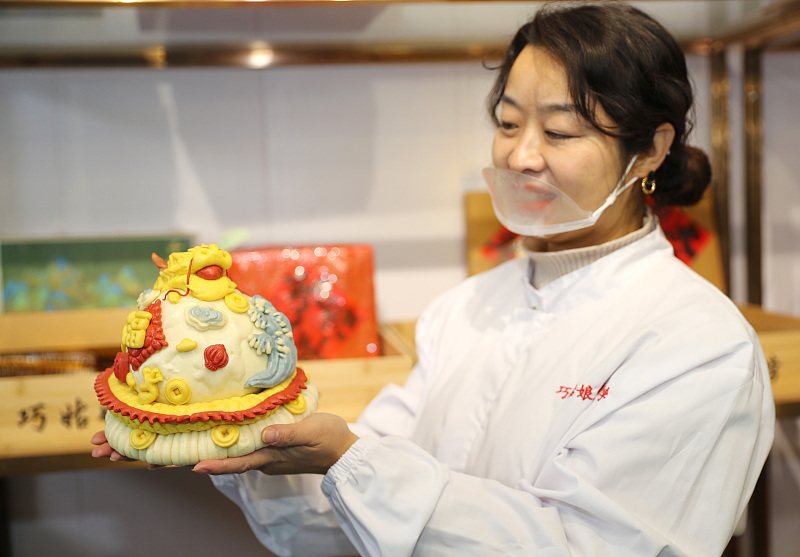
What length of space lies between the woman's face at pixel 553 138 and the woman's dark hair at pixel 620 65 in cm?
2

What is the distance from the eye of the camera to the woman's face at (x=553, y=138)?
97 cm

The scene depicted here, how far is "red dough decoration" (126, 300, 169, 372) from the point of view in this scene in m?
0.81

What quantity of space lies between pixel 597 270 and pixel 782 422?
1.38 m

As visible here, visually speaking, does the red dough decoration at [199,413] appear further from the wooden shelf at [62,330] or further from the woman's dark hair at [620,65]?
the wooden shelf at [62,330]

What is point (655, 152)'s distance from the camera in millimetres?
1050

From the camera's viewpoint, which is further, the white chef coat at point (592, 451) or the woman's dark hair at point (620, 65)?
the woman's dark hair at point (620, 65)

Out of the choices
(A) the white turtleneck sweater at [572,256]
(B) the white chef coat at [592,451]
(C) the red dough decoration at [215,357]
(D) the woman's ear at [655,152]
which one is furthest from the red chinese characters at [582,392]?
(C) the red dough decoration at [215,357]

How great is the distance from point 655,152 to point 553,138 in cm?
19

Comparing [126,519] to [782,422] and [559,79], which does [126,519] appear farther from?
[782,422]

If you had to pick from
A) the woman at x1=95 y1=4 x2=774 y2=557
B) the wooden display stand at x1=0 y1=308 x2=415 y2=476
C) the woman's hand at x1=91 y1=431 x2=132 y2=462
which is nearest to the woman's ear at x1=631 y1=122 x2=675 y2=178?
the woman at x1=95 y1=4 x2=774 y2=557

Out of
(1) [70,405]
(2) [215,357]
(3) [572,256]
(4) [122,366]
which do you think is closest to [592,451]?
(3) [572,256]

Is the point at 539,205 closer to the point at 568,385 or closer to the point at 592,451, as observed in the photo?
the point at 568,385

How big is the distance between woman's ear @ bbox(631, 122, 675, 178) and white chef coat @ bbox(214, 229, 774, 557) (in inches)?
4.0

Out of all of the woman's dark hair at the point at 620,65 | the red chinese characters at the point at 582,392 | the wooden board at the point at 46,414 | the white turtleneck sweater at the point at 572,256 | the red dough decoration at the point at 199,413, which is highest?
the woman's dark hair at the point at 620,65
